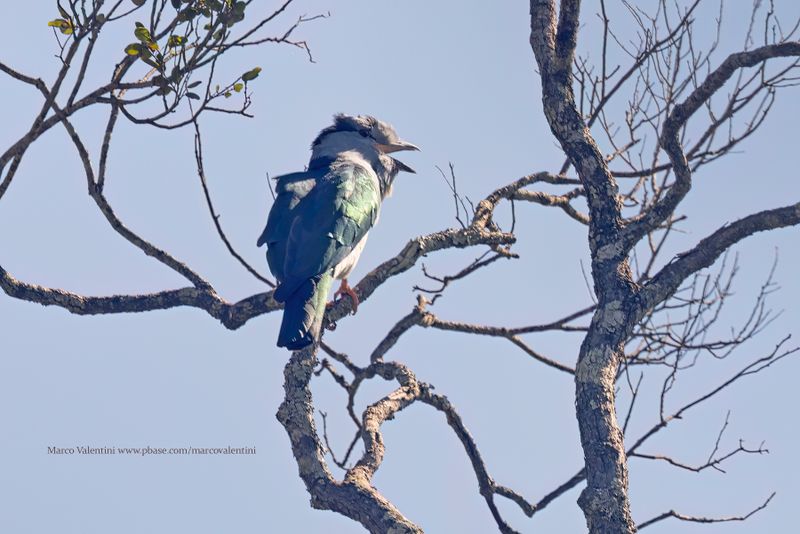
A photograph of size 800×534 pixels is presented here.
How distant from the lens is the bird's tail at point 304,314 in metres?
4.82

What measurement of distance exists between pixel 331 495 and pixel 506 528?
1282mm

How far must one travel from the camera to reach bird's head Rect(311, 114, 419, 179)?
23.2ft

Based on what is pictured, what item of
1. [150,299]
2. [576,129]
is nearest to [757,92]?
[576,129]

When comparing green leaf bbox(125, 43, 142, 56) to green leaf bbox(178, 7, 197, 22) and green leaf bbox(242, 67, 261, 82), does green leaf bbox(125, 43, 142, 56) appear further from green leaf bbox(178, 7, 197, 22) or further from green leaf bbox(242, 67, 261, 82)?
green leaf bbox(242, 67, 261, 82)

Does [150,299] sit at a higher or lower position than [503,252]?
lower

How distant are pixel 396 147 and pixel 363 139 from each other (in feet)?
0.88

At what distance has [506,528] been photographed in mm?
4961

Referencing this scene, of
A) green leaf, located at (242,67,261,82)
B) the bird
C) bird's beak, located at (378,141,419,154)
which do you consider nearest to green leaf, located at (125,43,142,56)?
green leaf, located at (242,67,261,82)

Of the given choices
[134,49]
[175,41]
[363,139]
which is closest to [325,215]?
[363,139]

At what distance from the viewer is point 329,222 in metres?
5.85

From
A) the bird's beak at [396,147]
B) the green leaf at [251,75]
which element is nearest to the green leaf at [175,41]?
the green leaf at [251,75]

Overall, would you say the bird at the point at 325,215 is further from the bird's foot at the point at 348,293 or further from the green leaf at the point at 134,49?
the green leaf at the point at 134,49

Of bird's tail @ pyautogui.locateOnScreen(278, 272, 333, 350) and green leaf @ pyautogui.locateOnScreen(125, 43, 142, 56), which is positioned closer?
green leaf @ pyautogui.locateOnScreen(125, 43, 142, 56)

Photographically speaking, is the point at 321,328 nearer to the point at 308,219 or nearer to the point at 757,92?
the point at 308,219
